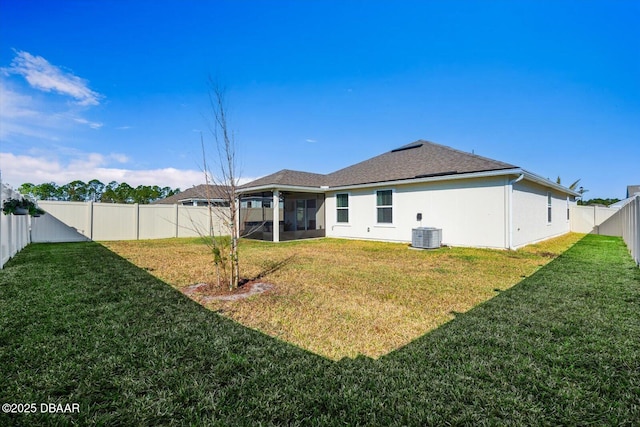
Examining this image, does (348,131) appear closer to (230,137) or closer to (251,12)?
(251,12)

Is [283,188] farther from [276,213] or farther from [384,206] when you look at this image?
[384,206]

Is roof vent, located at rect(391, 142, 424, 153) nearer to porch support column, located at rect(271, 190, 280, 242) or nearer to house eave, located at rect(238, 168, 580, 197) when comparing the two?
house eave, located at rect(238, 168, 580, 197)

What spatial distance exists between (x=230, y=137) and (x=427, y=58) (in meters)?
10.5

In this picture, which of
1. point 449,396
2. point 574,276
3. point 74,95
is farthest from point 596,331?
point 74,95

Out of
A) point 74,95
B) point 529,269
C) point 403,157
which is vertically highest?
point 74,95

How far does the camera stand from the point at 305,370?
96.6 inches

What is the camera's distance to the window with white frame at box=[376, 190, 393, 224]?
1343 centimetres

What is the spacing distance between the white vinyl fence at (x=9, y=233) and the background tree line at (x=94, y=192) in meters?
34.6

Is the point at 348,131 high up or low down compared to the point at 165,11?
down

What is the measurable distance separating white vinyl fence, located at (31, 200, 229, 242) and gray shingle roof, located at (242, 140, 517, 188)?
473cm

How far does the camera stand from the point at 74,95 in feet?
37.0

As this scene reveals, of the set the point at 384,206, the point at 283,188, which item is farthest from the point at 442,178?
the point at 283,188

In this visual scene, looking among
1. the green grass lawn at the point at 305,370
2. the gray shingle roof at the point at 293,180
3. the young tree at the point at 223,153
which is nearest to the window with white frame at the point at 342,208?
the gray shingle roof at the point at 293,180

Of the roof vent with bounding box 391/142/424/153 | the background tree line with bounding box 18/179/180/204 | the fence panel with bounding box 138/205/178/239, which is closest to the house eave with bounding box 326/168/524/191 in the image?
the roof vent with bounding box 391/142/424/153
